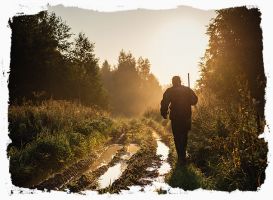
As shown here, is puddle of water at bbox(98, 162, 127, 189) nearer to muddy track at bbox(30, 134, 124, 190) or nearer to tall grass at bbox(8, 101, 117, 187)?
muddy track at bbox(30, 134, 124, 190)

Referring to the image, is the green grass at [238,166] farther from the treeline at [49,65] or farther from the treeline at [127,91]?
the treeline at [127,91]

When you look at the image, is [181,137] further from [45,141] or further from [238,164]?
[45,141]

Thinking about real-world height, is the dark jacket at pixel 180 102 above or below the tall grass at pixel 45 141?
above

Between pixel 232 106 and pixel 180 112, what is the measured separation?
2199mm

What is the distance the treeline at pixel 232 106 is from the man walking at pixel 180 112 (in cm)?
71

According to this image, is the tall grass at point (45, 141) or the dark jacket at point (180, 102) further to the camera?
the dark jacket at point (180, 102)

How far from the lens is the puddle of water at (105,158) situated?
12514 millimetres

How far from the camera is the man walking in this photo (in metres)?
10.3

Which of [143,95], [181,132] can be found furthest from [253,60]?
[143,95]

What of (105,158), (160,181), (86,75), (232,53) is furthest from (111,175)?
(86,75)

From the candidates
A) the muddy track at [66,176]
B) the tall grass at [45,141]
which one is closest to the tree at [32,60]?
the tall grass at [45,141]

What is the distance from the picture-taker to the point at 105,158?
46.5 feet

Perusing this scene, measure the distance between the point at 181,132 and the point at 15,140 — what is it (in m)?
6.16

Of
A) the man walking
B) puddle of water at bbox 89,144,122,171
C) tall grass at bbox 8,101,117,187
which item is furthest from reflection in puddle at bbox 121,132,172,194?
tall grass at bbox 8,101,117,187
